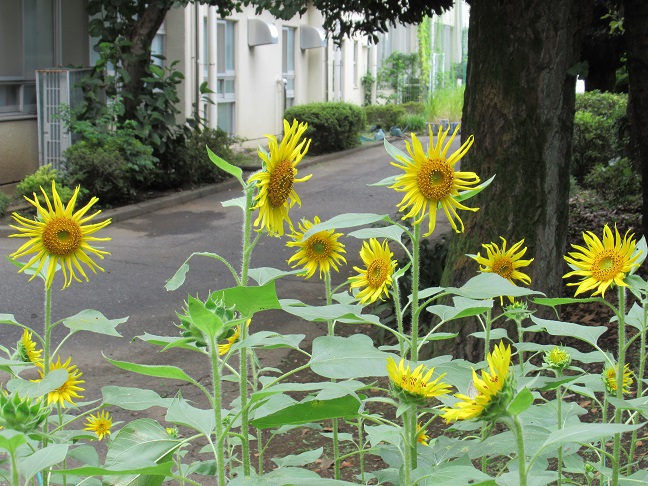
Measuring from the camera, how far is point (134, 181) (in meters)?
14.3

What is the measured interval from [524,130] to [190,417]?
3.91 metres

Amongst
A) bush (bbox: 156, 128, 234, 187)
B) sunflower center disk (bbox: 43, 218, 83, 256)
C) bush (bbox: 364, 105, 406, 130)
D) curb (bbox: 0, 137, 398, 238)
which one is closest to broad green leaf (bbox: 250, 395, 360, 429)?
sunflower center disk (bbox: 43, 218, 83, 256)

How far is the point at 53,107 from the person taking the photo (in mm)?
13773

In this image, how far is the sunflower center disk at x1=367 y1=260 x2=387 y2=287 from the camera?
2.08 m

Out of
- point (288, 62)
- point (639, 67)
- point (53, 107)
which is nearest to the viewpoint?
point (639, 67)

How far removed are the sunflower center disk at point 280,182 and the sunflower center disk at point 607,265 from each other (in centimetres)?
64

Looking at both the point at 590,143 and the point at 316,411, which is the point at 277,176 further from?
the point at 590,143

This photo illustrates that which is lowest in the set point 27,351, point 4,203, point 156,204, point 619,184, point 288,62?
point 156,204

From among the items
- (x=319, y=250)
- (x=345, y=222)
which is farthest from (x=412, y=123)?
(x=345, y=222)

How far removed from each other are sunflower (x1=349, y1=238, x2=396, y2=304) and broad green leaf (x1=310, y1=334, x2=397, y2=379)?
0.39m

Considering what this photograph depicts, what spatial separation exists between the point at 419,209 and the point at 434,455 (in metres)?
0.48

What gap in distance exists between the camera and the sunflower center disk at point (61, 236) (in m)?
1.91

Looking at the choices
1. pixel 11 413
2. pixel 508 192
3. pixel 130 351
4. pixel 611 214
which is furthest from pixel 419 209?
pixel 611 214

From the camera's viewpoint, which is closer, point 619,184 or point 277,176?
point 277,176
